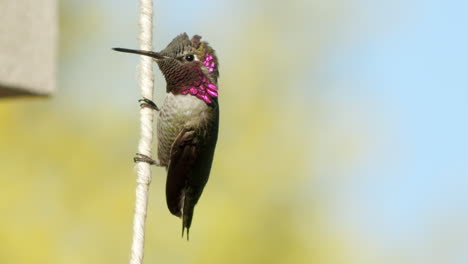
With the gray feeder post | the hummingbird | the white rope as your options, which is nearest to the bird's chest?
the hummingbird

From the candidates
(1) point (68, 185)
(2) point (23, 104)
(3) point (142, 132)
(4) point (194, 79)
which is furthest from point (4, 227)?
(3) point (142, 132)

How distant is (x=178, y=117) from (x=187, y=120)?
6cm

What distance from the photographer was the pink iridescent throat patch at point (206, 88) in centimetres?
365

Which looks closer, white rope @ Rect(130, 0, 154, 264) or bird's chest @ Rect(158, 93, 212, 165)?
white rope @ Rect(130, 0, 154, 264)

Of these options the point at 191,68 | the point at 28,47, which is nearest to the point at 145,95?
the point at 28,47

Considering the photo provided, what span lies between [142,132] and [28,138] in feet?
27.2

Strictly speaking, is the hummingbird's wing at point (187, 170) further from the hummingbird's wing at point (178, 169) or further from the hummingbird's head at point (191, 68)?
the hummingbird's head at point (191, 68)

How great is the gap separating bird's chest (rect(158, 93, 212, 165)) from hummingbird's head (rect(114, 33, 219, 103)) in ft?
0.11

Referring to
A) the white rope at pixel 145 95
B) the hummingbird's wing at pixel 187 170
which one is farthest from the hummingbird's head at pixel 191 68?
the white rope at pixel 145 95

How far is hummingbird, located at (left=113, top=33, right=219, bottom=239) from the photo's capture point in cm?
348

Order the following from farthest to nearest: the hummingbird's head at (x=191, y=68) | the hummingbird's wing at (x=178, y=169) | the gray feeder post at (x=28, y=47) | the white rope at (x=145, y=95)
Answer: the hummingbird's head at (x=191, y=68), the hummingbird's wing at (x=178, y=169), the white rope at (x=145, y=95), the gray feeder post at (x=28, y=47)

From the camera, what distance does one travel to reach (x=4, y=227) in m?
9.67

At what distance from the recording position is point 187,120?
11.9 ft

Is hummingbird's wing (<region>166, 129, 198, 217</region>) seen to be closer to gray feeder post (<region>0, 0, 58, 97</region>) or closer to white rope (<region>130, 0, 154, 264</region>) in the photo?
white rope (<region>130, 0, 154, 264</region>)
